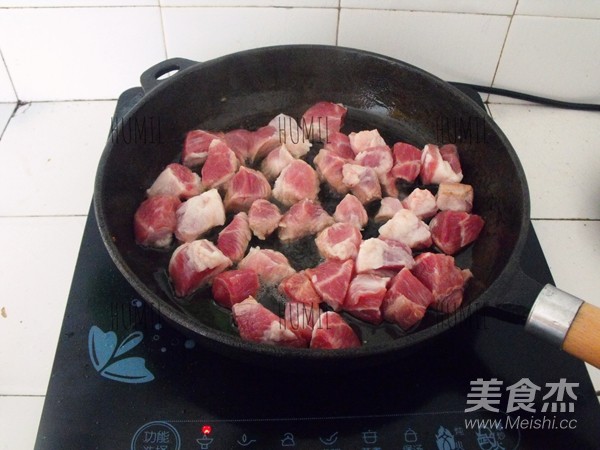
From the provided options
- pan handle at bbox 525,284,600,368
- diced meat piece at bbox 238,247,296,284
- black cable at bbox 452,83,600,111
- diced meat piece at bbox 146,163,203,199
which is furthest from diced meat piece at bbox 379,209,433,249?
black cable at bbox 452,83,600,111

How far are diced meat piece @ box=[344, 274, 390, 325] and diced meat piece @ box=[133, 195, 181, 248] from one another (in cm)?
41

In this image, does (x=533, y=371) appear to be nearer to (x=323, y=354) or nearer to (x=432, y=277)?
(x=432, y=277)

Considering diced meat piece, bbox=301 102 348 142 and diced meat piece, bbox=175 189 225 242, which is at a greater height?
diced meat piece, bbox=301 102 348 142

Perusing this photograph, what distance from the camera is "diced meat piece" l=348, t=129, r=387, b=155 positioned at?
1.38 meters

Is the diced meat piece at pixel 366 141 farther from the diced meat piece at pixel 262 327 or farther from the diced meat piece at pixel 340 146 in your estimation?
the diced meat piece at pixel 262 327

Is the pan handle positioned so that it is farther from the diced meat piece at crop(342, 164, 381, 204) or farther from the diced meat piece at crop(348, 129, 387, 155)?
the diced meat piece at crop(348, 129, 387, 155)

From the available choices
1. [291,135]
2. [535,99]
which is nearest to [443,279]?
[291,135]

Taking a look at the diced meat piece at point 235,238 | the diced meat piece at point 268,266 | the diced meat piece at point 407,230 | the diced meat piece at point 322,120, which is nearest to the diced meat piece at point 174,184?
the diced meat piece at point 235,238

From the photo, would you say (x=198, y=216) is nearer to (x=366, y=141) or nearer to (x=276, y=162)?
(x=276, y=162)

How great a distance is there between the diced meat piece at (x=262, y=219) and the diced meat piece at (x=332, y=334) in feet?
0.89

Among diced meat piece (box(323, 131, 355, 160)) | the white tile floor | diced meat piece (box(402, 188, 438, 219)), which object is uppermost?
diced meat piece (box(323, 131, 355, 160))

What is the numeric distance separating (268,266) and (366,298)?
0.69 ft

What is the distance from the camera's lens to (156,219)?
1180 mm

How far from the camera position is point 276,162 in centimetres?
135
